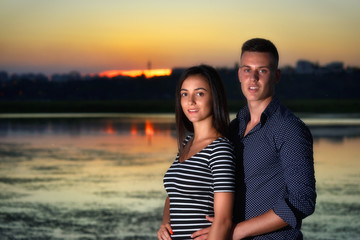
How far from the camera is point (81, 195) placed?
547 inches

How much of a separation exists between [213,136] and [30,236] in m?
7.51

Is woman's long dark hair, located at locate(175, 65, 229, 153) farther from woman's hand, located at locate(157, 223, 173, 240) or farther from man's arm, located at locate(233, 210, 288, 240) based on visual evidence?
woman's hand, located at locate(157, 223, 173, 240)

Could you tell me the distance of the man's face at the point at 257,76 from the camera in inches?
134

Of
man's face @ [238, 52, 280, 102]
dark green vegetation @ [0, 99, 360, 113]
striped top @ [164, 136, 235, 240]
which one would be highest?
man's face @ [238, 52, 280, 102]

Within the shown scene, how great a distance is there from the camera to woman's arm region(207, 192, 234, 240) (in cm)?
317

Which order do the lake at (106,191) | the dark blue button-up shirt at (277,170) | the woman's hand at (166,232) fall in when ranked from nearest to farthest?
the dark blue button-up shirt at (277,170)
the woman's hand at (166,232)
the lake at (106,191)

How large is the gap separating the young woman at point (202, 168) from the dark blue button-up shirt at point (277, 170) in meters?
0.13

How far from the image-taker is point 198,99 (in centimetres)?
341

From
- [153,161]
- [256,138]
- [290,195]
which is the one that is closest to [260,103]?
[256,138]

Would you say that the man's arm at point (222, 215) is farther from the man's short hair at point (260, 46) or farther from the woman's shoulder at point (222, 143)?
the man's short hair at point (260, 46)

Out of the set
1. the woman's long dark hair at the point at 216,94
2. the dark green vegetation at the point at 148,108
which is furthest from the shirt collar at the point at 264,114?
the dark green vegetation at the point at 148,108

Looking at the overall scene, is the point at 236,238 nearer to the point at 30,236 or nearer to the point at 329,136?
the point at 30,236

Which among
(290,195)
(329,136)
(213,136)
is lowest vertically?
(329,136)

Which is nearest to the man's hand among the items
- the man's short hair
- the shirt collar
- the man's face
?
the shirt collar
